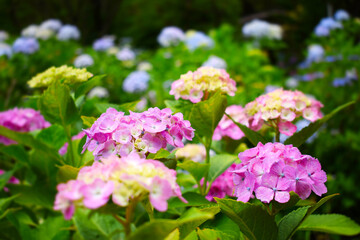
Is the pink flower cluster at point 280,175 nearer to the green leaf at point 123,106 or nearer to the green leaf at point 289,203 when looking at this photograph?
the green leaf at point 289,203

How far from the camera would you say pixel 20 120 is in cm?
158

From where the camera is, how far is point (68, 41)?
5.49 meters

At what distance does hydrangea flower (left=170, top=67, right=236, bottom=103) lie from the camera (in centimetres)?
119

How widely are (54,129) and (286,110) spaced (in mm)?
756

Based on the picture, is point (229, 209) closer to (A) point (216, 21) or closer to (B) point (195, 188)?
(B) point (195, 188)

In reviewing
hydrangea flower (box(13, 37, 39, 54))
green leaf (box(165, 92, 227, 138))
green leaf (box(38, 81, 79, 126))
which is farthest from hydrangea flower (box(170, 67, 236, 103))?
hydrangea flower (box(13, 37, 39, 54))

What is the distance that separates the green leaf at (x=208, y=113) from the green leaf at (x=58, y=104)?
1.11ft

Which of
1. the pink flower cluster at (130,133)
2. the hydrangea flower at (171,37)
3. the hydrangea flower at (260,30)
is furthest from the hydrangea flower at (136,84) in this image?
the pink flower cluster at (130,133)

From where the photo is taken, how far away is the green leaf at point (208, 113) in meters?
1.07

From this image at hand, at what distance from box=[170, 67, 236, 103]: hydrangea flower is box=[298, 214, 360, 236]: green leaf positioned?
1.51ft

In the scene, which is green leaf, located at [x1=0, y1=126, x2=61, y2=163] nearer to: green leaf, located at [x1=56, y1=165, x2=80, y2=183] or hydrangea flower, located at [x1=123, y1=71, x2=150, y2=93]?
green leaf, located at [x1=56, y1=165, x2=80, y2=183]

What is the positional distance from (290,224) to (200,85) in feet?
1.61

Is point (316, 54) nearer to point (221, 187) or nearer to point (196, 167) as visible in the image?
point (221, 187)

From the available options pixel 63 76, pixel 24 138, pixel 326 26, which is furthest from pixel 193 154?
pixel 326 26
